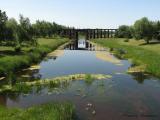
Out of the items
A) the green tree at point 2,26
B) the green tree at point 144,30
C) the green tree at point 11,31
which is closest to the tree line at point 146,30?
the green tree at point 144,30

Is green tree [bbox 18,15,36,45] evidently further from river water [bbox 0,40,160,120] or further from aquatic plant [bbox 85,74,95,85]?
aquatic plant [bbox 85,74,95,85]

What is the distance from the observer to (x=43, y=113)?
66.1ft

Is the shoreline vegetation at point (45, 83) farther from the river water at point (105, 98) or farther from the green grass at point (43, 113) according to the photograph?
the green grass at point (43, 113)

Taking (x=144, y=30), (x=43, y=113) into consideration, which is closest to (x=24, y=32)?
(x=144, y=30)

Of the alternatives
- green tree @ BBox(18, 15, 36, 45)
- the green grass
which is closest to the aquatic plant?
the green grass

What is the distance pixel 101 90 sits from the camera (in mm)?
30578

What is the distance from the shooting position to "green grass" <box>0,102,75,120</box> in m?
19.5

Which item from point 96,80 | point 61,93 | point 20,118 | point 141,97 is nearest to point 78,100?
point 61,93

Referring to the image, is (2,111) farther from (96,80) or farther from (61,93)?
(96,80)

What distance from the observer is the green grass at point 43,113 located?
64.0ft

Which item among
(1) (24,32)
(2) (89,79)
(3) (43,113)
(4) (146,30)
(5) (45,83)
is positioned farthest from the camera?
(4) (146,30)

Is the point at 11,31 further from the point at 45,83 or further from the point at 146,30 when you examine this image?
the point at 146,30

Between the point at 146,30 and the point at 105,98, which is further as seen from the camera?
the point at 146,30

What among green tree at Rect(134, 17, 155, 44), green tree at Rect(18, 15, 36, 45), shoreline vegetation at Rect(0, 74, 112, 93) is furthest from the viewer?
→ green tree at Rect(134, 17, 155, 44)
